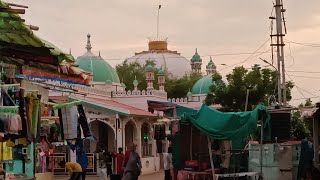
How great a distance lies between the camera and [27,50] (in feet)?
33.1

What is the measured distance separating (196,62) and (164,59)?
392 centimetres

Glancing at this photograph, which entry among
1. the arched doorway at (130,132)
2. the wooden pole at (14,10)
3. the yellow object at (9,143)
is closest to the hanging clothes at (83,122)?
the yellow object at (9,143)

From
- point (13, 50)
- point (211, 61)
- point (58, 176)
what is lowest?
point (58, 176)

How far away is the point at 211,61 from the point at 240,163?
45.3 meters

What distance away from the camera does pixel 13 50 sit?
33.1ft

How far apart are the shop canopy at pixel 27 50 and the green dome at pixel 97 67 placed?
22431 millimetres

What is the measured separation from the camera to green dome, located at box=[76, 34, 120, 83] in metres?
34.9

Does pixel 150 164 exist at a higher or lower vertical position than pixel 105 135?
lower

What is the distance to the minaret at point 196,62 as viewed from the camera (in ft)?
219

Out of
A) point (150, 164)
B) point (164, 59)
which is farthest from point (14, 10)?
point (164, 59)

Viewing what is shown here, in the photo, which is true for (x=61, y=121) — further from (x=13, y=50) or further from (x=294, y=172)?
(x=294, y=172)

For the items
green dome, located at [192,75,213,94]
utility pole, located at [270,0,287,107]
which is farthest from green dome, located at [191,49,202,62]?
utility pole, located at [270,0,287,107]

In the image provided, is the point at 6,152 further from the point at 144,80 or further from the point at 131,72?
the point at 131,72

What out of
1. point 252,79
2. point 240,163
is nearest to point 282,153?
point 240,163
